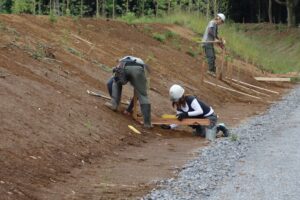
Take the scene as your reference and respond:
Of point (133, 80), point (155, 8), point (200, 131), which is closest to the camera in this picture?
point (133, 80)

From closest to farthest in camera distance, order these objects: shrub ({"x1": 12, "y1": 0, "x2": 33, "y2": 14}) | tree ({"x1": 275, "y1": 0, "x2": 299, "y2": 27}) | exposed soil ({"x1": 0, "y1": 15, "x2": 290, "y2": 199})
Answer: exposed soil ({"x1": 0, "y1": 15, "x2": 290, "y2": 199})
shrub ({"x1": 12, "y1": 0, "x2": 33, "y2": 14})
tree ({"x1": 275, "y1": 0, "x2": 299, "y2": 27})

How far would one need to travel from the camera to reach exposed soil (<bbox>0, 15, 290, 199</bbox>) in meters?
10.4

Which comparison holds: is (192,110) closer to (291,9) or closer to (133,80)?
(133,80)

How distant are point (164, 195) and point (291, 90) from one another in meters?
23.5

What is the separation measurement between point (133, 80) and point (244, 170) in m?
5.09

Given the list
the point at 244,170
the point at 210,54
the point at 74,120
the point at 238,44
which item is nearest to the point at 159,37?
the point at 210,54

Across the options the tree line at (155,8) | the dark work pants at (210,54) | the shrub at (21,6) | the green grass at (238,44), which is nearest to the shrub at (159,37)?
the green grass at (238,44)

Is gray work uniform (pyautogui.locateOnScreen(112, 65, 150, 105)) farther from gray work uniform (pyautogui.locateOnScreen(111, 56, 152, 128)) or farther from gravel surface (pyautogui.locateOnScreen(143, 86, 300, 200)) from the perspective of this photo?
gravel surface (pyautogui.locateOnScreen(143, 86, 300, 200))

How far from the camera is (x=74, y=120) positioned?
1395 cm

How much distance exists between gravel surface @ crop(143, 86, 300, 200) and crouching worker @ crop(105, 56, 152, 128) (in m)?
1.90

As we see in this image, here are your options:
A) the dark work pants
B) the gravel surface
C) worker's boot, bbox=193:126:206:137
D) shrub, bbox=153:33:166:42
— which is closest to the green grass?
shrub, bbox=153:33:166:42

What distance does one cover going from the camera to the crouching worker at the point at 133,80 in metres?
16.0

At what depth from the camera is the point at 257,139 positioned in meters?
15.8

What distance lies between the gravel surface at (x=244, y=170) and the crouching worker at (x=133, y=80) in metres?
1.90
